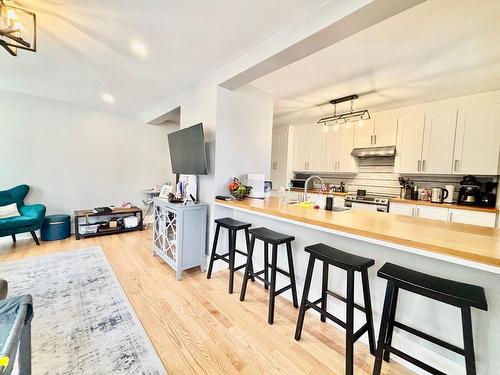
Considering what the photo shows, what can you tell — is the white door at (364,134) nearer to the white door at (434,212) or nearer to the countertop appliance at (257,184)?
the white door at (434,212)

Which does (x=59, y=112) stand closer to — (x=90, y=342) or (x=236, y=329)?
(x=90, y=342)

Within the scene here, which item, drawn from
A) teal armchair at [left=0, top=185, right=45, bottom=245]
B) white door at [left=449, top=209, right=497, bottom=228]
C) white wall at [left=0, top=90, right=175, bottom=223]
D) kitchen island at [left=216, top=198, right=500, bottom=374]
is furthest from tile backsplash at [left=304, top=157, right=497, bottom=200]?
teal armchair at [left=0, top=185, right=45, bottom=245]

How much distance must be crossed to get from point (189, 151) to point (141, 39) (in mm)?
1223

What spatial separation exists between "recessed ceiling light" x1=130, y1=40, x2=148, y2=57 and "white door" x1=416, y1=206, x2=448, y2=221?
4125mm

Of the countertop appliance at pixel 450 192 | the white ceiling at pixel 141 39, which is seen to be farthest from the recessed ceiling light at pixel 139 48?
the countertop appliance at pixel 450 192

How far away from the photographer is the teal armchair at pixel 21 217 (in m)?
2.99

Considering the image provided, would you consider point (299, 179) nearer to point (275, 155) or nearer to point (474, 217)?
point (275, 155)

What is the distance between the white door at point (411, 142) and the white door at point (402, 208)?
1.96 feet

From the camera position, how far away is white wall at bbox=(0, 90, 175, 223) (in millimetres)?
3545

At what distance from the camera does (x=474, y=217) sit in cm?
279

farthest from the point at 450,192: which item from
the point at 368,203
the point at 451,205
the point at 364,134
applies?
the point at 364,134

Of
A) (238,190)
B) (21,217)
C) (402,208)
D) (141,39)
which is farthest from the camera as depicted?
(402,208)

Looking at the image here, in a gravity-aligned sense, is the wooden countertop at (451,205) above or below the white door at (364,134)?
below

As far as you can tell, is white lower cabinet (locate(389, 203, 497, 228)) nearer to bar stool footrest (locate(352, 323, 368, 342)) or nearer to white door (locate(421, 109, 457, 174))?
white door (locate(421, 109, 457, 174))
